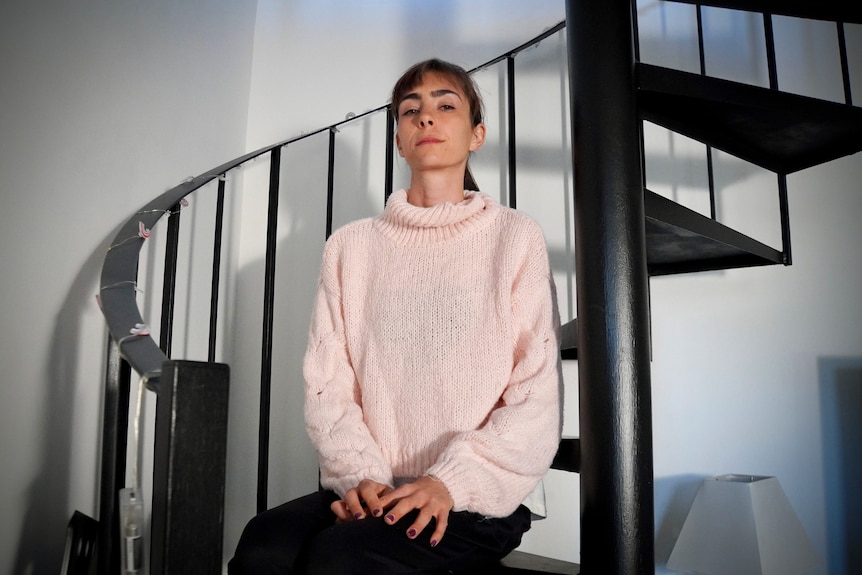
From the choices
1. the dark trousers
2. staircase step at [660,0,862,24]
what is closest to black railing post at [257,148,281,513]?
the dark trousers

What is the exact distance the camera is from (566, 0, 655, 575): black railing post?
3.77ft

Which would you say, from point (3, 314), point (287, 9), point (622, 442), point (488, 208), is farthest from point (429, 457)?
point (287, 9)

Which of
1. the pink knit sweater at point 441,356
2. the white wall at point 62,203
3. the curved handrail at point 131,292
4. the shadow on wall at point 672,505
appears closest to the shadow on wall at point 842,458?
the shadow on wall at point 672,505

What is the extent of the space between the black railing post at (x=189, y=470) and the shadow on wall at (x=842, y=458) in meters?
1.63

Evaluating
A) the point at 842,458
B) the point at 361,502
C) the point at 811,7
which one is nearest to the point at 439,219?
the point at 361,502

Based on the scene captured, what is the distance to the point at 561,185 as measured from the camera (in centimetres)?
202

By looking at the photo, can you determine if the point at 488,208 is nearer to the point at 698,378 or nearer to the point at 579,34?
the point at 579,34

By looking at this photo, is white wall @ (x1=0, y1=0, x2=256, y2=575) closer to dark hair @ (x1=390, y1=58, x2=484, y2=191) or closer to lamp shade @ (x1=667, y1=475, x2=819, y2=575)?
dark hair @ (x1=390, y1=58, x2=484, y2=191)

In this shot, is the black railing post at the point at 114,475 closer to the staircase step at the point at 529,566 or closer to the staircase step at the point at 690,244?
the staircase step at the point at 529,566

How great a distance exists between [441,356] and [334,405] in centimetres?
21

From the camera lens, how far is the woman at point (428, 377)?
102 centimetres

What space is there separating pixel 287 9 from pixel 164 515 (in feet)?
7.06

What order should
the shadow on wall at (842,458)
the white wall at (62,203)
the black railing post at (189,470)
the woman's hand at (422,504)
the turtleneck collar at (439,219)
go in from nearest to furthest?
1. the black railing post at (189,470)
2. the woman's hand at (422,504)
3. the turtleneck collar at (439,219)
4. the white wall at (62,203)
5. the shadow on wall at (842,458)

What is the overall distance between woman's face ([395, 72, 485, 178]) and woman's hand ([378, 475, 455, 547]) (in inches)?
25.2
